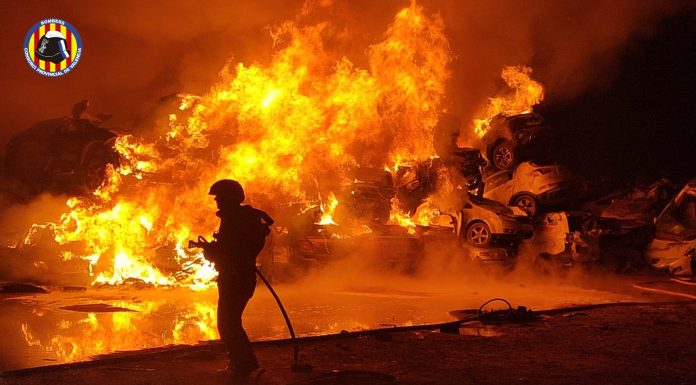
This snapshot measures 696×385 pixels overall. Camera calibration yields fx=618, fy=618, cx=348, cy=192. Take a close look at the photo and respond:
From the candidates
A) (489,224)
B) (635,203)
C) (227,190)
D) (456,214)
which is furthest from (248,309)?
(635,203)

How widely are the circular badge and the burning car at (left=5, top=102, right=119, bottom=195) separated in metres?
2.08

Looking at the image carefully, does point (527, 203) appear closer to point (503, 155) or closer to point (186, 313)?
point (503, 155)

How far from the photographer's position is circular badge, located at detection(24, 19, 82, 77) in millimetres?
16609

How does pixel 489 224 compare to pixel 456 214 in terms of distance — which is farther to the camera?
pixel 456 214

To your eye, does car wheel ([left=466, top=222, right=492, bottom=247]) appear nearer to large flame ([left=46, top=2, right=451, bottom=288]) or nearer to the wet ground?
the wet ground

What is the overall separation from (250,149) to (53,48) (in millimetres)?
8294

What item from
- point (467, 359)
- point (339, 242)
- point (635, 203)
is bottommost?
point (467, 359)

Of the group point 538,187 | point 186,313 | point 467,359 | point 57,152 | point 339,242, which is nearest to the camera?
point 467,359

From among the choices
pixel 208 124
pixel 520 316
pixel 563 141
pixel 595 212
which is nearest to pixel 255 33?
pixel 208 124

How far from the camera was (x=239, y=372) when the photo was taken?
5.48 metres

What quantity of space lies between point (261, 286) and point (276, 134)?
11.0 feet

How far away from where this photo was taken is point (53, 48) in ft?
57.1

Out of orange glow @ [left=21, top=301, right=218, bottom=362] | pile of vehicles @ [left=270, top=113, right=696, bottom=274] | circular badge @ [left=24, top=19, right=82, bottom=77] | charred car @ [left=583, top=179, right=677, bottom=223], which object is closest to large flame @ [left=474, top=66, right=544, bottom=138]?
pile of vehicles @ [left=270, top=113, right=696, bottom=274]

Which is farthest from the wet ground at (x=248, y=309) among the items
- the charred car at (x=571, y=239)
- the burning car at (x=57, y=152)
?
the burning car at (x=57, y=152)
